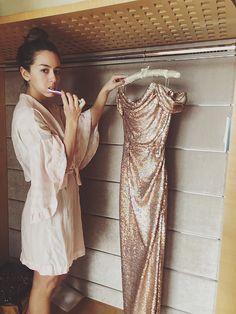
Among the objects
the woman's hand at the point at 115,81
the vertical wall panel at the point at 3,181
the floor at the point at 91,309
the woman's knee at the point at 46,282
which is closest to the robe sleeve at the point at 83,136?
the woman's hand at the point at 115,81

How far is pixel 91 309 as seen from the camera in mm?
1799

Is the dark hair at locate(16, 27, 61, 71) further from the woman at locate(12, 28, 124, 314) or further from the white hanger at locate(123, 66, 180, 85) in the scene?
the white hanger at locate(123, 66, 180, 85)

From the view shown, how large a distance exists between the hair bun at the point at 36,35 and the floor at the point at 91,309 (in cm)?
152

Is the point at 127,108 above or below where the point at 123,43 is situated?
below

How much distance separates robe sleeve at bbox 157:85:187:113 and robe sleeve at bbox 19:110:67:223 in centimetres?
48

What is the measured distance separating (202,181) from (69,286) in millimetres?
1155

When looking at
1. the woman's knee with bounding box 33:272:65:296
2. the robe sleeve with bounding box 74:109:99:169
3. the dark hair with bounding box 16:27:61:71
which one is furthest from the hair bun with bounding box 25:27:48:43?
the woman's knee with bounding box 33:272:65:296

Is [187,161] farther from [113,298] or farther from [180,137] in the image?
[113,298]

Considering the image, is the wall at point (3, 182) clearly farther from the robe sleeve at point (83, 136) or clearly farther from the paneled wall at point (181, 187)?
the robe sleeve at point (83, 136)

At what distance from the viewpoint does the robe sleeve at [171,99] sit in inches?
50.0

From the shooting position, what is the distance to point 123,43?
57.3 inches

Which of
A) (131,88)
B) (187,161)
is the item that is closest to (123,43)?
(131,88)

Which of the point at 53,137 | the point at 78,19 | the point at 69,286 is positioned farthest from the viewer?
the point at 69,286

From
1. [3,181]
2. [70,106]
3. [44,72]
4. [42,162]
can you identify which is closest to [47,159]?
[42,162]
